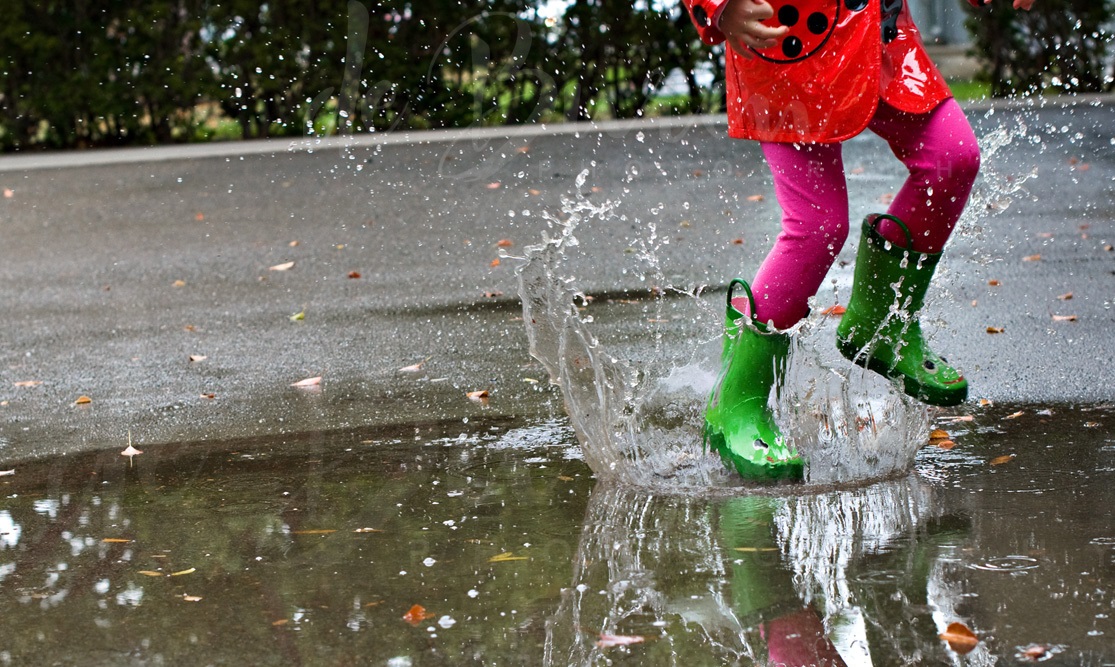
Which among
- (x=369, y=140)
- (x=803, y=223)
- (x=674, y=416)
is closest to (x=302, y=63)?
(x=369, y=140)

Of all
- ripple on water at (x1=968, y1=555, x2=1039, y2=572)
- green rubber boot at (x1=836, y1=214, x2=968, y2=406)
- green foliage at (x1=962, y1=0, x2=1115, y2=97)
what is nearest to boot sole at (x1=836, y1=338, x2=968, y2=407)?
green rubber boot at (x1=836, y1=214, x2=968, y2=406)

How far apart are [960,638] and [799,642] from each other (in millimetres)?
256

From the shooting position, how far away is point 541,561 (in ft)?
9.88

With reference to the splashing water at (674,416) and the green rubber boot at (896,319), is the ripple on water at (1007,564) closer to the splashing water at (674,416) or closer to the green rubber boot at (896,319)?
the splashing water at (674,416)

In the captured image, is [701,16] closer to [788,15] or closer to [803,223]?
[788,15]

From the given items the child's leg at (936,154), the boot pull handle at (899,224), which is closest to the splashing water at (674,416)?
the boot pull handle at (899,224)

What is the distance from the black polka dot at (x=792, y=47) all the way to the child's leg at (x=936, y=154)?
0.77 feet

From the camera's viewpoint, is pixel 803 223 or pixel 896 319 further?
pixel 896 319

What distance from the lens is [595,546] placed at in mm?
3082

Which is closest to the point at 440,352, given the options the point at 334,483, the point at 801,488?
the point at 334,483

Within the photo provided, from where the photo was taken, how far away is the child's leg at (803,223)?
332 centimetres

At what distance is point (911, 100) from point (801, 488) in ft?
2.84

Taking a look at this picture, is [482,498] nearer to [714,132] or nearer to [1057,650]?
[1057,650]

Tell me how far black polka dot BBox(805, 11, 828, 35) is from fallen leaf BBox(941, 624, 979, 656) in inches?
50.0
